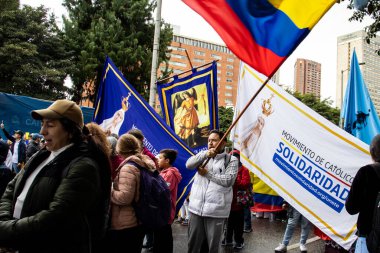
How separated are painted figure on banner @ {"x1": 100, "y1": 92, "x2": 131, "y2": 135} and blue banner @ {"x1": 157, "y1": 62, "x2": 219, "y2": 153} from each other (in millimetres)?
1477

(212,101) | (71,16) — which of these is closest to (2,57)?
(71,16)

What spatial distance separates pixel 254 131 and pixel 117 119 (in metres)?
2.21

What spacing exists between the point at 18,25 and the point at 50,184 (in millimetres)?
20763

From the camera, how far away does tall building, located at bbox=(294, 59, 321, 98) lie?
99000 millimetres

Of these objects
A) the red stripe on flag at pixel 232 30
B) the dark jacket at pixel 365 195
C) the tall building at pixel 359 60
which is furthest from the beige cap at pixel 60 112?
the tall building at pixel 359 60

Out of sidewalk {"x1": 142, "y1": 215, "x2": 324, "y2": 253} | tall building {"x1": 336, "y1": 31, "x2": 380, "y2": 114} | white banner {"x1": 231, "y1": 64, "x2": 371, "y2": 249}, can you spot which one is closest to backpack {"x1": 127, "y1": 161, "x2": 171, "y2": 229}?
white banner {"x1": 231, "y1": 64, "x2": 371, "y2": 249}

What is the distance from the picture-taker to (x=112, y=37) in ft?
61.7

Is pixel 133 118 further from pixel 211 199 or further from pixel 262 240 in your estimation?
pixel 262 240

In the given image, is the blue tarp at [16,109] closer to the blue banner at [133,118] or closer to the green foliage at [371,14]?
the blue banner at [133,118]

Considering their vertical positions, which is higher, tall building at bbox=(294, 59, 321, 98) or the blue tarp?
tall building at bbox=(294, 59, 321, 98)

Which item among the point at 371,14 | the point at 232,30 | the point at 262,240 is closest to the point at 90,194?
the point at 232,30

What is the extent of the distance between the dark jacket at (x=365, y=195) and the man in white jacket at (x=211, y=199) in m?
1.40

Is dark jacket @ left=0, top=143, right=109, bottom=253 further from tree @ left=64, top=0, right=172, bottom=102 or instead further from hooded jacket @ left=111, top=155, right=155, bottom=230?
tree @ left=64, top=0, right=172, bottom=102

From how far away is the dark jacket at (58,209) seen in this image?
2.05 meters
